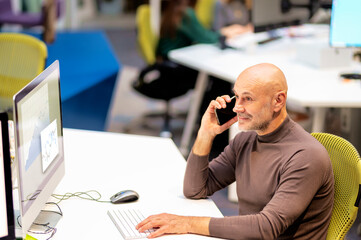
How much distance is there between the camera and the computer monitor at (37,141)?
164 cm

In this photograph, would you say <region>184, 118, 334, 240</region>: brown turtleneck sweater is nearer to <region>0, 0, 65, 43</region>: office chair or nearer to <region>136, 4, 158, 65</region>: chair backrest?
<region>136, 4, 158, 65</region>: chair backrest

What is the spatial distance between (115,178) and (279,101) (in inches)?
30.6

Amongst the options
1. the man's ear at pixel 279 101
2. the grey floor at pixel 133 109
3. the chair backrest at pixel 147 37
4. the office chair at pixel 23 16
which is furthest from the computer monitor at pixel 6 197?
the office chair at pixel 23 16

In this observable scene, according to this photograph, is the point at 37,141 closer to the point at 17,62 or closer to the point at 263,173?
the point at 263,173

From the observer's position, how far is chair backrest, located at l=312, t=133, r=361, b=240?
197 centimetres

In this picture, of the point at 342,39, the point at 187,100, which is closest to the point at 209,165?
the point at 342,39

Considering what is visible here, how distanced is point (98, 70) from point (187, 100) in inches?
70.8

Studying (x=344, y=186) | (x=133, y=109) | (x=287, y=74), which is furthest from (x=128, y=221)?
(x=133, y=109)

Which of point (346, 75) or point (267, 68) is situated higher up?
point (267, 68)

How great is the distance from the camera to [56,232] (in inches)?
74.6

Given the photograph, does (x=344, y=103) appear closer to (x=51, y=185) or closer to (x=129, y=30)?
(x=51, y=185)

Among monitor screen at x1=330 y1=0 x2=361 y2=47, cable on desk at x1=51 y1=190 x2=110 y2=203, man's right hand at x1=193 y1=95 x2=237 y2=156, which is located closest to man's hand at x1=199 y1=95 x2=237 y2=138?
man's right hand at x1=193 y1=95 x2=237 y2=156

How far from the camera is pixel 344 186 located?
2.05 metres

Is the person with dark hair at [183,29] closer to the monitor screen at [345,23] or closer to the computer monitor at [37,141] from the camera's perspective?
the monitor screen at [345,23]
